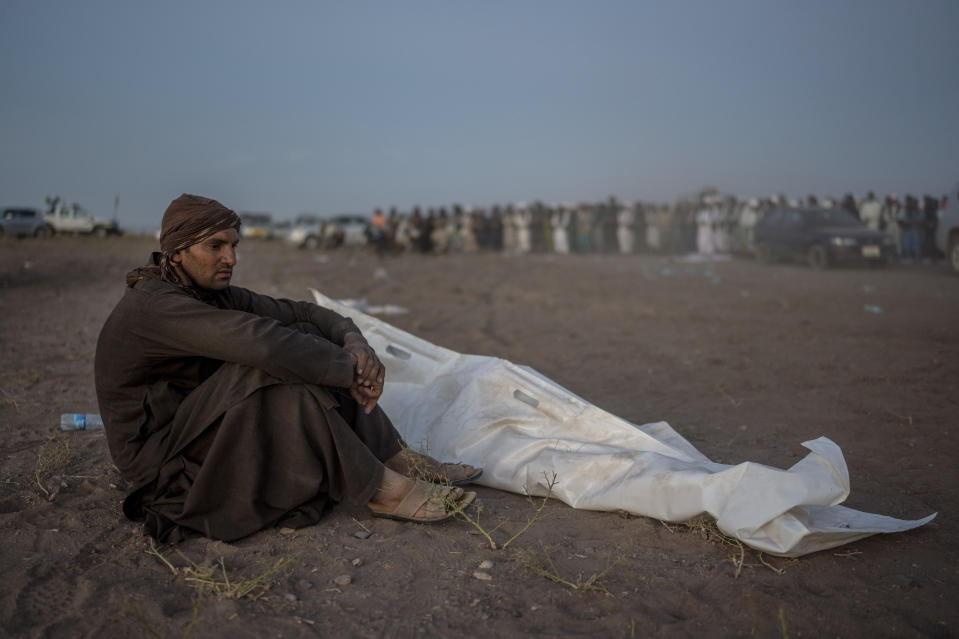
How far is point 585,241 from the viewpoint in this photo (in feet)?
77.4

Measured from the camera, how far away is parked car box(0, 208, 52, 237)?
21938 millimetres

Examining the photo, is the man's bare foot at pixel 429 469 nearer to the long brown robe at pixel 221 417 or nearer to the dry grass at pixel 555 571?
the long brown robe at pixel 221 417

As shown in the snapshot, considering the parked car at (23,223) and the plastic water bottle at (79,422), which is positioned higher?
the parked car at (23,223)

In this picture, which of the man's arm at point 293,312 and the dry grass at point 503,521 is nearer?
the dry grass at point 503,521

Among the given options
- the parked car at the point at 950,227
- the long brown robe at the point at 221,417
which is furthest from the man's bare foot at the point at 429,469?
the parked car at the point at 950,227

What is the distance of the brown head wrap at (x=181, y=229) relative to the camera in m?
2.60

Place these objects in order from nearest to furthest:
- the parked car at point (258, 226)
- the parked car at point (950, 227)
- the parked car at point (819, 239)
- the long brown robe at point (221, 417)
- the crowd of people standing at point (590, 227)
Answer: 1. the long brown robe at point (221, 417)
2. the parked car at point (950, 227)
3. the parked car at point (819, 239)
4. the crowd of people standing at point (590, 227)
5. the parked car at point (258, 226)

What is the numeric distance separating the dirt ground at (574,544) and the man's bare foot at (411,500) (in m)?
0.06

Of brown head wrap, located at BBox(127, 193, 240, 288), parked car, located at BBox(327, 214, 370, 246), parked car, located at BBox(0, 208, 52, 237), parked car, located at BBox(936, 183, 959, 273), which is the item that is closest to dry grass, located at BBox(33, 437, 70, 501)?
brown head wrap, located at BBox(127, 193, 240, 288)

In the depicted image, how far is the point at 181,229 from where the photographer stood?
2598 mm

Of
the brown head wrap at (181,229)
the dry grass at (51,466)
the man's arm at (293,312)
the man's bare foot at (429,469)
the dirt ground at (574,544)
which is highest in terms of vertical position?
the brown head wrap at (181,229)

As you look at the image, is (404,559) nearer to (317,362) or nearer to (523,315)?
(317,362)

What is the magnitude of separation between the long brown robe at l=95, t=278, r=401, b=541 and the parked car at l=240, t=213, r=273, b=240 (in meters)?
26.5

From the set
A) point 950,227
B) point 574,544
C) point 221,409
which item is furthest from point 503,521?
point 950,227
